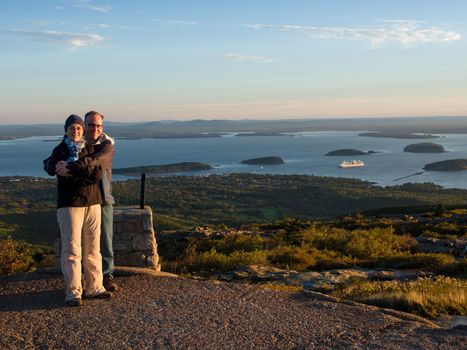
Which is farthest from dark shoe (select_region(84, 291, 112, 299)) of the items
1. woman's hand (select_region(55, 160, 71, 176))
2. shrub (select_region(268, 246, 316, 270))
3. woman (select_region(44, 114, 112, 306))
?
shrub (select_region(268, 246, 316, 270))

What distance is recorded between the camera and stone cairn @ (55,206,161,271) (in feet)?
26.0

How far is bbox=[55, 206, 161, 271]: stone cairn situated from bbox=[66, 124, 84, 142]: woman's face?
2295 millimetres

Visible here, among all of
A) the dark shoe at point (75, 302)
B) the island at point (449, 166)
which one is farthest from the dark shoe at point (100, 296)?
the island at point (449, 166)

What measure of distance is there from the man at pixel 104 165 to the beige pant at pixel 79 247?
28cm

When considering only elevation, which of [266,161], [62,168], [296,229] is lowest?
[266,161]

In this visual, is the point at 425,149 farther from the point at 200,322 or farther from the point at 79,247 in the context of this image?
the point at 200,322

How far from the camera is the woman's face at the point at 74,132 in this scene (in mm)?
5695

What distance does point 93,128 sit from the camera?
20.1 ft

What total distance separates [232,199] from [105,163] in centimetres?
6140

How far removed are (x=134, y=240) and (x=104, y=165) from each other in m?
2.26

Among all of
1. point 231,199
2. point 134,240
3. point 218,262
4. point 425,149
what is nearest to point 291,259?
point 218,262

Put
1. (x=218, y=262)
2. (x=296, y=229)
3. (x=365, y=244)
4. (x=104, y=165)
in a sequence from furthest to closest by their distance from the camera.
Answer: (x=296, y=229)
(x=365, y=244)
(x=218, y=262)
(x=104, y=165)

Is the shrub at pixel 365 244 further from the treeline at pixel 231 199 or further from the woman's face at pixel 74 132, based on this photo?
the treeline at pixel 231 199

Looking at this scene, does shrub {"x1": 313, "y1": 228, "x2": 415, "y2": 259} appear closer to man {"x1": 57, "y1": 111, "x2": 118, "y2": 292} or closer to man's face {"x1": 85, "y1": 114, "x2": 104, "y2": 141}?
man {"x1": 57, "y1": 111, "x2": 118, "y2": 292}
